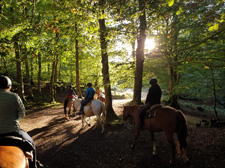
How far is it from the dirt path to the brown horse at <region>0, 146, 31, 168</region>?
259 centimetres

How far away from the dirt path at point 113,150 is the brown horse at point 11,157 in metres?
2.59

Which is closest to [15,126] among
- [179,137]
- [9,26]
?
[179,137]

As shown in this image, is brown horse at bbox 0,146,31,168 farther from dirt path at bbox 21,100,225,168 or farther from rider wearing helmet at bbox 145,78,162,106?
rider wearing helmet at bbox 145,78,162,106

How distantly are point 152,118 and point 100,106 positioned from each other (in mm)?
3895

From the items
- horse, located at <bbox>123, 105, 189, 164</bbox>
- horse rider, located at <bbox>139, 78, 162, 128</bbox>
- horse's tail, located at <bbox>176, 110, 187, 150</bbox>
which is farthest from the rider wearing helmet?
horse's tail, located at <bbox>176, 110, 187, 150</bbox>

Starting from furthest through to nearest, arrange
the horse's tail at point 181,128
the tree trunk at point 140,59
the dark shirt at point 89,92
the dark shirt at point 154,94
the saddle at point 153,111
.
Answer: the dark shirt at point 89,92, the tree trunk at point 140,59, the dark shirt at point 154,94, the saddle at point 153,111, the horse's tail at point 181,128

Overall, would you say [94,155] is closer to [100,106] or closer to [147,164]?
[147,164]

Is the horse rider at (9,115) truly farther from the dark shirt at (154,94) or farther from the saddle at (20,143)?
the dark shirt at (154,94)

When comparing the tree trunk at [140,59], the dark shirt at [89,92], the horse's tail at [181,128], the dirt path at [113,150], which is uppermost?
the tree trunk at [140,59]

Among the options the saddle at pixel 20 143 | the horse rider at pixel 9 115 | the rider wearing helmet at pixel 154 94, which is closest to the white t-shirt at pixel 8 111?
the horse rider at pixel 9 115

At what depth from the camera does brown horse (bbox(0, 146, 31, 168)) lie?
229 cm

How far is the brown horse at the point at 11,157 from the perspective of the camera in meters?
2.29

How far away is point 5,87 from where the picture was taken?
2893 millimetres

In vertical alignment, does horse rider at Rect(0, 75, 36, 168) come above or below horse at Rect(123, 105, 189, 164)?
above
